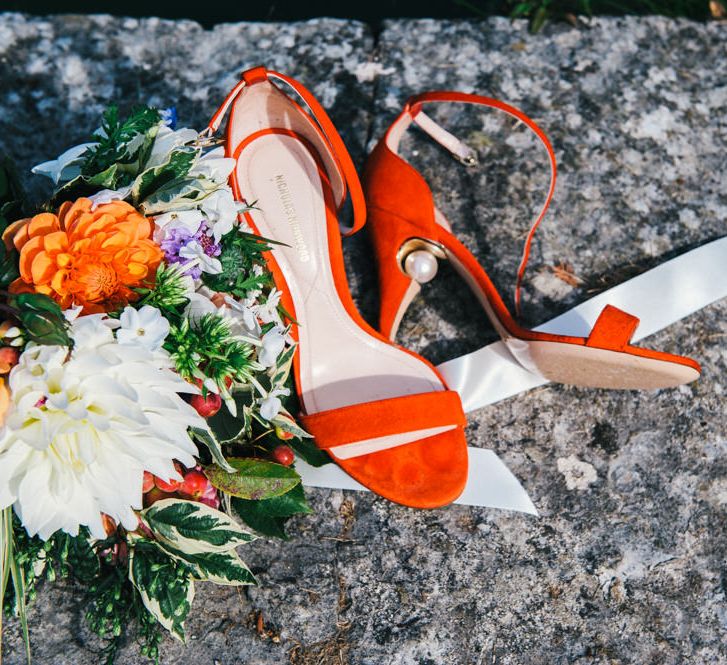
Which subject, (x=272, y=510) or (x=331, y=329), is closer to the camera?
(x=272, y=510)

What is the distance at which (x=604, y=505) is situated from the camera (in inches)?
53.1

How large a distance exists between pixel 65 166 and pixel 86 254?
0.84ft

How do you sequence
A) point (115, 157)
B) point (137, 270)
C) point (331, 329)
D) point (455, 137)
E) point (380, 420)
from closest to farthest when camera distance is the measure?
1. point (137, 270)
2. point (115, 157)
3. point (380, 420)
4. point (331, 329)
5. point (455, 137)

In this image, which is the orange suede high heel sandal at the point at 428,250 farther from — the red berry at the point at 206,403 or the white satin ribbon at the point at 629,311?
the red berry at the point at 206,403

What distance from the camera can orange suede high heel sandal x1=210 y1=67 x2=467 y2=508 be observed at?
1.26 m

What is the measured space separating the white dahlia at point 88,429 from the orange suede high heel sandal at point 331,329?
421 millimetres

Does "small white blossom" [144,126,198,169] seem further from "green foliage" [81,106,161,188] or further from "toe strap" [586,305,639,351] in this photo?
"toe strap" [586,305,639,351]

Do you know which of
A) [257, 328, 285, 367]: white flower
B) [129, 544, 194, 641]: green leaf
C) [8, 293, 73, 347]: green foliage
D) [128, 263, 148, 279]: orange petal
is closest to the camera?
[8, 293, 73, 347]: green foliage

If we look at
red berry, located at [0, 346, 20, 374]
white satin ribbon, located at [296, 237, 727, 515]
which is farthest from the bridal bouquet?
white satin ribbon, located at [296, 237, 727, 515]

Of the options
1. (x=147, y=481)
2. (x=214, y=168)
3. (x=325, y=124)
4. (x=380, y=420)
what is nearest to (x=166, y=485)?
(x=147, y=481)

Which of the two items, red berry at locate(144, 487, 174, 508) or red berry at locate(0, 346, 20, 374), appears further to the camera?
red berry at locate(144, 487, 174, 508)

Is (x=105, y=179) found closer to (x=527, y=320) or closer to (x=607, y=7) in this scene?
(x=527, y=320)

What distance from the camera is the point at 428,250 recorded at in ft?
4.62

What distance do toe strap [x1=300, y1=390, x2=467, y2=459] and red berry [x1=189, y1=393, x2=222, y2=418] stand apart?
0.95 feet
